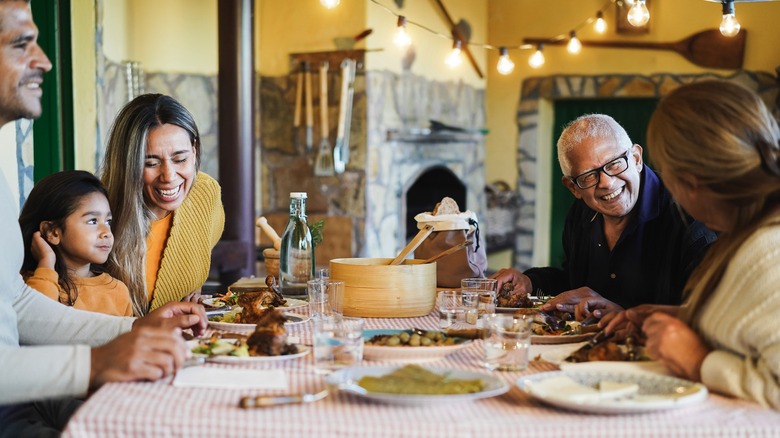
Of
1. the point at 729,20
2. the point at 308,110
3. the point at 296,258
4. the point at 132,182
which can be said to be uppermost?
the point at 729,20

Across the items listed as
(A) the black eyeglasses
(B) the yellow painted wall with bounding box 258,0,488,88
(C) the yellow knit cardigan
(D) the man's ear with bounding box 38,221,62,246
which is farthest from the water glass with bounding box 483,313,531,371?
(B) the yellow painted wall with bounding box 258,0,488,88

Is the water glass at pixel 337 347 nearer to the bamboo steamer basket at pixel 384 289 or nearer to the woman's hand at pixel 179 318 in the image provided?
the woman's hand at pixel 179 318

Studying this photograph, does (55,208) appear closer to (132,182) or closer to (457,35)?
(132,182)

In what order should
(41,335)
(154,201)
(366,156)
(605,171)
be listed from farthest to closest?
(366,156) < (154,201) < (605,171) < (41,335)

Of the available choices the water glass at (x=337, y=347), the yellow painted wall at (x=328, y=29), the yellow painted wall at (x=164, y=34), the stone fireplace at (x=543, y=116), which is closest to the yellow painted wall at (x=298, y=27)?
the yellow painted wall at (x=328, y=29)

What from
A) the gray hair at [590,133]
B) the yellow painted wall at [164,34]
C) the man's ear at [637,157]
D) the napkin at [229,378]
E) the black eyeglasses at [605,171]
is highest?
the yellow painted wall at [164,34]

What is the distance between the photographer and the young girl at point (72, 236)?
2539mm

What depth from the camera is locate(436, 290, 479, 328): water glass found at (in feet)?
7.65

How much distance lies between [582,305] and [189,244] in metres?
1.41

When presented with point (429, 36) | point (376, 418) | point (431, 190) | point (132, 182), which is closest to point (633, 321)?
point (376, 418)

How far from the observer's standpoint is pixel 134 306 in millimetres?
2754

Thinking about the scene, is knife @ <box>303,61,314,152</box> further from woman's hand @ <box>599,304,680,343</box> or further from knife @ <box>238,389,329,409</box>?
knife @ <box>238,389,329,409</box>

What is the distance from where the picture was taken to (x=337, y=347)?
1.82m

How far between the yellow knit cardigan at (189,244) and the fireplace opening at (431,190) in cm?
367
